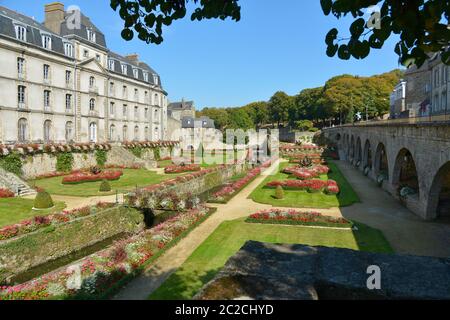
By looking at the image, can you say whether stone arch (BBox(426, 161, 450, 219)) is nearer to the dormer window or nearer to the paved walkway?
the paved walkway

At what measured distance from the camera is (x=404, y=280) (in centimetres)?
311

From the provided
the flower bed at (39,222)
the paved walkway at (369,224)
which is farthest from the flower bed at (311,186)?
the flower bed at (39,222)

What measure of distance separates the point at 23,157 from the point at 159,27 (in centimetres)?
2901

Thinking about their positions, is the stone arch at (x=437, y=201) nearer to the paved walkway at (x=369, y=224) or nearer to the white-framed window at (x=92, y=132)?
the paved walkway at (x=369, y=224)

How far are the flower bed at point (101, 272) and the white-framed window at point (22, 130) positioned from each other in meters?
24.4

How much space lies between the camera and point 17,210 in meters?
19.1

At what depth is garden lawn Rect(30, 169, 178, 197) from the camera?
2512 cm

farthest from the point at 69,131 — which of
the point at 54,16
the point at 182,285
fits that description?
the point at 182,285

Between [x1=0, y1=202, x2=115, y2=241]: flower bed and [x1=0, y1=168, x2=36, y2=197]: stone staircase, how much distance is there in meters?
7.85

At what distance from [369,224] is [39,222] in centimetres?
1590

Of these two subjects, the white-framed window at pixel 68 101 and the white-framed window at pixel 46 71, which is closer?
the white-framed window at pixel 46 71

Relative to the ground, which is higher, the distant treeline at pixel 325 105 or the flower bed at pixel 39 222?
the distant treeline at pixel 325 105

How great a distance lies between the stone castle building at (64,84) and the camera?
104 ft

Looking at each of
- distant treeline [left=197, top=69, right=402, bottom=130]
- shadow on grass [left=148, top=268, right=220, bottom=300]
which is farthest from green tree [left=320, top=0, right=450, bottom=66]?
distant treeline [left=197, top=69, right=402, bottom=130]
